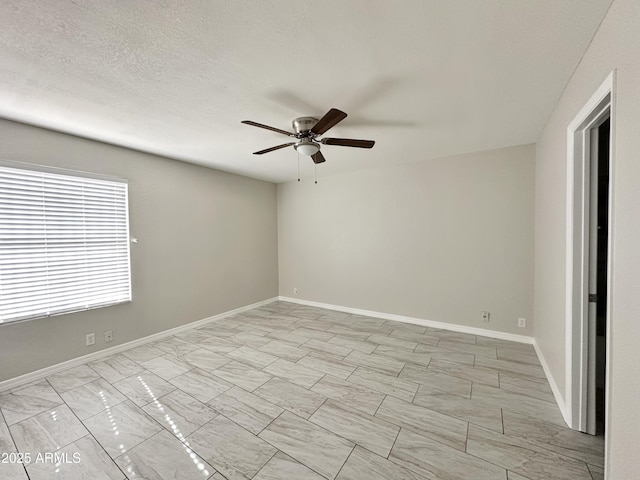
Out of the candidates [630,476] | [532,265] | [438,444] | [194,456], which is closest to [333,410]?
[438,444]

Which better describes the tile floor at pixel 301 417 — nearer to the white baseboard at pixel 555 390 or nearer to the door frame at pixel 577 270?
the white baseboard at pixel 555 390

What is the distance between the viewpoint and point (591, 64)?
1.43m

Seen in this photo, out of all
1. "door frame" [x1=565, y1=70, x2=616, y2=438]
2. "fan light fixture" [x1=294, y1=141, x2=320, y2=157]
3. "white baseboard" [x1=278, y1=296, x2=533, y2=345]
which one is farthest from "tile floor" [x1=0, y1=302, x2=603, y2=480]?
"fan light fixture" [x1=294, y1=141, x2=320, y2=157]

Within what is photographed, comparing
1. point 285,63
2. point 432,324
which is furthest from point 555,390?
point 285,63

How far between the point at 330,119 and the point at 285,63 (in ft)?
1.57

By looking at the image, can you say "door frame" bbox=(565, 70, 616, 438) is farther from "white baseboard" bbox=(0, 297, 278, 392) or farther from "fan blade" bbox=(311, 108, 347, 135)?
"white baseboard" bbox=(0, 297, 278, 392)

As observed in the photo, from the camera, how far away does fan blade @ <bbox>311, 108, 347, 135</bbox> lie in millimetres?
1787

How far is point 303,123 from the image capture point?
232 cm

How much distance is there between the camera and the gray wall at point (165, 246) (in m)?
2.52

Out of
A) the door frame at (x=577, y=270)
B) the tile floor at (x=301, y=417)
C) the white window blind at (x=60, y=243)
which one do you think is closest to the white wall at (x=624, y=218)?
the door frame at (x=577, y=270)

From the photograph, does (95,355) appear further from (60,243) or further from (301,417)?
(301,417)

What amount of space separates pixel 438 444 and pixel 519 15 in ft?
8.36

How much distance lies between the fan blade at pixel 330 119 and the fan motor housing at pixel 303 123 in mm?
216

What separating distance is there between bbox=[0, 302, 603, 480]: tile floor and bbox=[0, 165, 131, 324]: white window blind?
2.55ft
